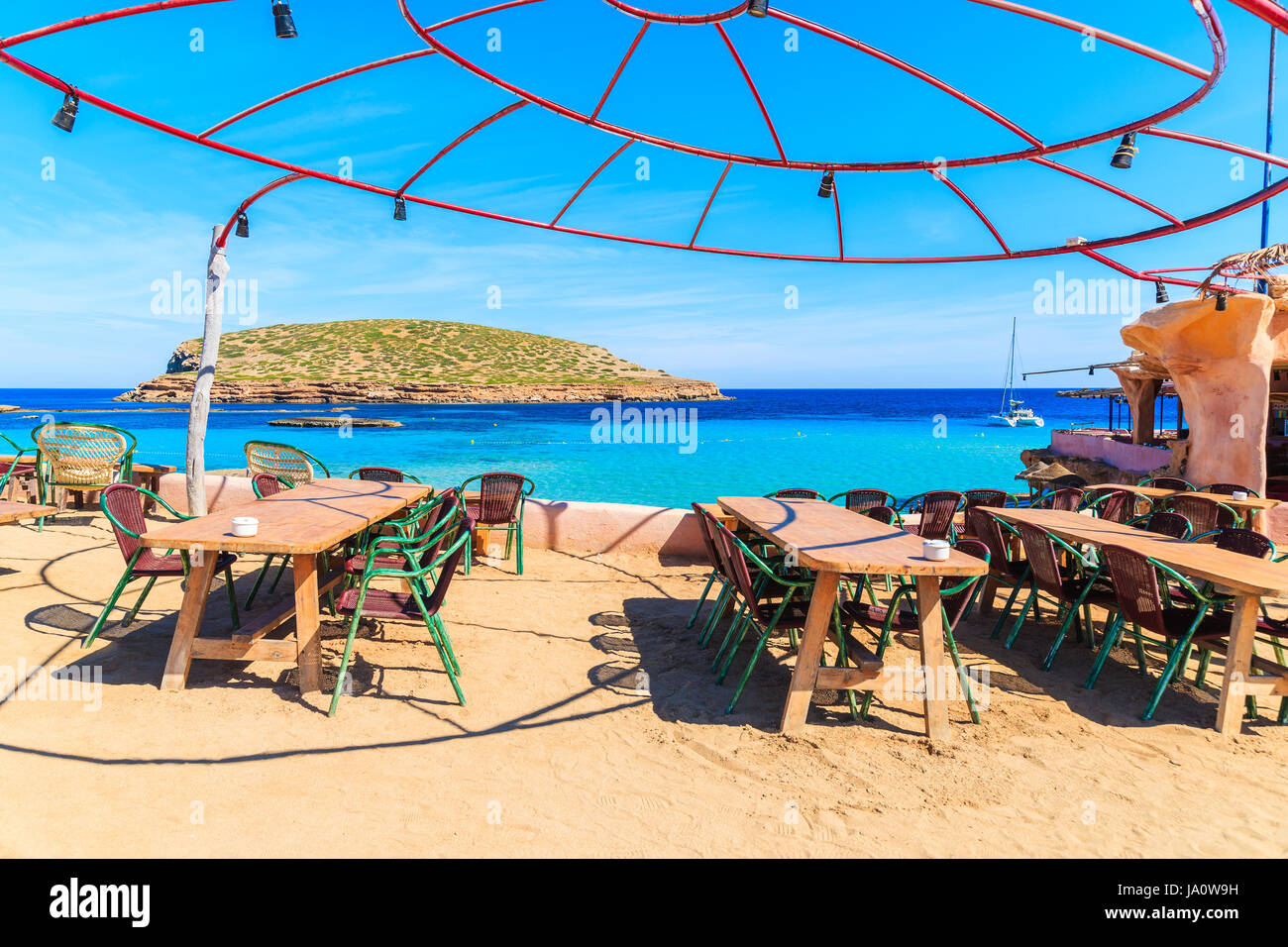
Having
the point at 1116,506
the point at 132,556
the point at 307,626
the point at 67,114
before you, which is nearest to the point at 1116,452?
the point at 1116,506

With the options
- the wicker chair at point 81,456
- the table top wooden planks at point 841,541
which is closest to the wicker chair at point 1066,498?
the table top wooden planks at point 841,541

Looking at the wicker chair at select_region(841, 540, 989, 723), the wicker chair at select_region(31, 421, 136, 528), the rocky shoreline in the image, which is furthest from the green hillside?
the wicker chair at select_region(841, 540, 989, 723)

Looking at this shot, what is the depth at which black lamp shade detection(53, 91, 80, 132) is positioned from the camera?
3727mm

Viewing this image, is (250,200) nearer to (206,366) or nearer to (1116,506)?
(206,366)

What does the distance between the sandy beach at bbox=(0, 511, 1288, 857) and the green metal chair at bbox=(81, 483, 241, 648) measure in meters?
0.28

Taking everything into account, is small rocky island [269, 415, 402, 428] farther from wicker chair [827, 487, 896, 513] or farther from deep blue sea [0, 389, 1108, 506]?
wicker chair [827, 487, 896, 513]

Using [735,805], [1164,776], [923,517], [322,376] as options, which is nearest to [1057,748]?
[1164,776]

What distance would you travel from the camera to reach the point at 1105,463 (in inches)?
636

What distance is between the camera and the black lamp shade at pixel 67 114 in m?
3.73

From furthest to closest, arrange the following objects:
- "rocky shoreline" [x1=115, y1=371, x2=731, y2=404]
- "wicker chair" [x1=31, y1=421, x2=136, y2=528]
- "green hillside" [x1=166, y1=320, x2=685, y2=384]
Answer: "green hillside" [x1=166, y1=320, x2=685, y2=384] → "rocky shoreline" [x1=115, y1=371, x2=731, y2=404] → "wicker chair" [x1=31, y1=421, x2=136, y2=528]

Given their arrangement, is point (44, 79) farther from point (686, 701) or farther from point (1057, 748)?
point (1057, 748)

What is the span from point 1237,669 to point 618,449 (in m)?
33.8

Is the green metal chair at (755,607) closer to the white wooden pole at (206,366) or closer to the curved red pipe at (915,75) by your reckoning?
the curved red pipe at (915,75)
